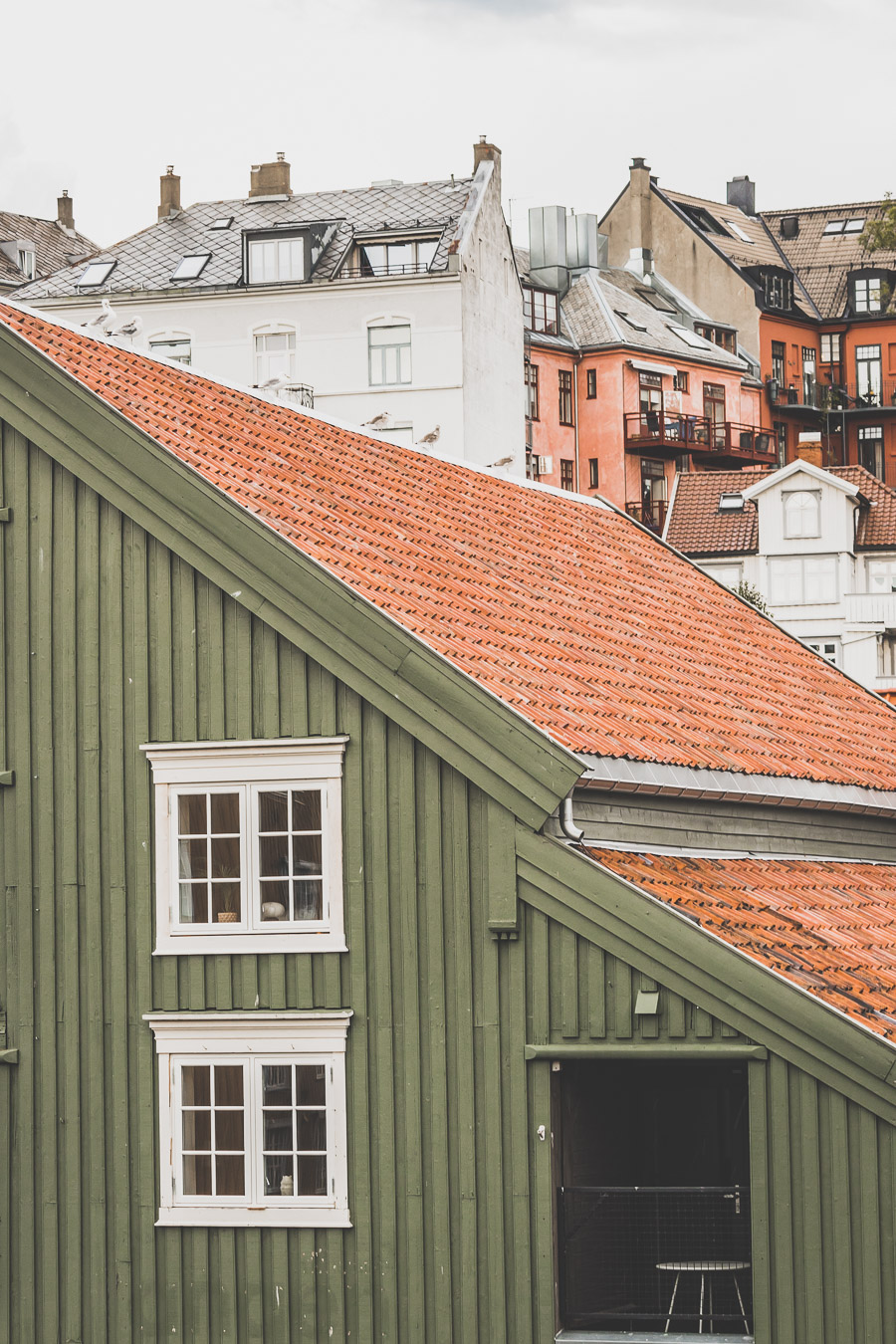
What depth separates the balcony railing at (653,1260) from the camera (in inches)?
555

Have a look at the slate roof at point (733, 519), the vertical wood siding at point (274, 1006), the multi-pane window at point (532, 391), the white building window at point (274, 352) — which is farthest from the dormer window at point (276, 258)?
the vertical wood siding at point (274, 1006)

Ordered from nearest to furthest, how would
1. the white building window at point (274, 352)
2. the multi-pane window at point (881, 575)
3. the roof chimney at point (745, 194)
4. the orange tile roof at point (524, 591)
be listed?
1. the orange tile roof at point (524, 591)
2. the white building window at point (274, 352)
3. the multi-pane window at point (881, 575)
4. the roof chimney at point (745, 194)

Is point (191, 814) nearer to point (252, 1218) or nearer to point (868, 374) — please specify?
point (252, 1218)

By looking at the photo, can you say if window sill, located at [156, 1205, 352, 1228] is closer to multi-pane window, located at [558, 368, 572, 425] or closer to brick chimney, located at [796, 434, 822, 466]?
brick chimney, located at [796, 434, 822, 466]

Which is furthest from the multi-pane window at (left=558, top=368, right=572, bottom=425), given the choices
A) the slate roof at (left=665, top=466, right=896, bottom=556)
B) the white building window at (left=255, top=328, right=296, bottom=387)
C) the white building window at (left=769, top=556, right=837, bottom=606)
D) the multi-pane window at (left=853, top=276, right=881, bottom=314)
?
the multi-pane window at (left=853, top=276, right=881, bottom=314)

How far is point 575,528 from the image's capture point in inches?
880

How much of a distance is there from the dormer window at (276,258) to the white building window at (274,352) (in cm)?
163

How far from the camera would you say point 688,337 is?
8744 centimetres

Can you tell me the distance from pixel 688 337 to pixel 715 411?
336cm

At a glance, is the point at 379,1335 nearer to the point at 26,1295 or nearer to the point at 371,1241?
the point at 371,1241

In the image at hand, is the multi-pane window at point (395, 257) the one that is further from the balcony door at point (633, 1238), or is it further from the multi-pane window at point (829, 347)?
the balcony door at point (633, 1238)

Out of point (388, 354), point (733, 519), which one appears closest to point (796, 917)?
point (388, 354)

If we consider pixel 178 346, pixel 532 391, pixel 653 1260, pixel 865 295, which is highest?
pixel 865 295

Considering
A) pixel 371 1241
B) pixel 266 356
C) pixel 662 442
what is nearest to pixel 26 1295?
pixel 371 1241
